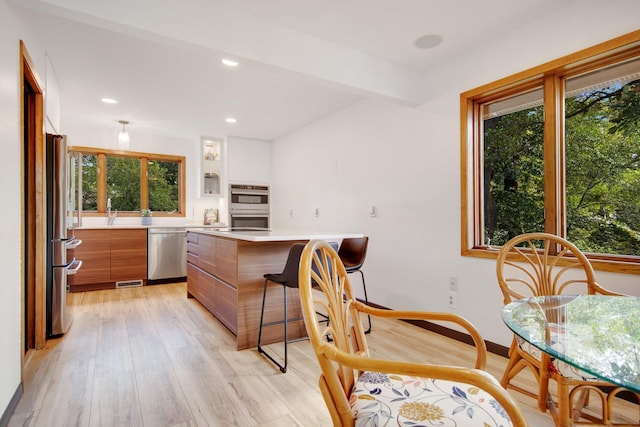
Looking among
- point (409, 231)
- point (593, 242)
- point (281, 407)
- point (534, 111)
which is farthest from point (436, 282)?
point (281, 407)

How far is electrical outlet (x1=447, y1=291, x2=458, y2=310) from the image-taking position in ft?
9.16

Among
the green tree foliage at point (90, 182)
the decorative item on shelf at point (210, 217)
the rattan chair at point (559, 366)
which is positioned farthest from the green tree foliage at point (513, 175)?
the green tree foliage at point (90, 182)

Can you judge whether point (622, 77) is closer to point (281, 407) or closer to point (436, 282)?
point (436, 282)

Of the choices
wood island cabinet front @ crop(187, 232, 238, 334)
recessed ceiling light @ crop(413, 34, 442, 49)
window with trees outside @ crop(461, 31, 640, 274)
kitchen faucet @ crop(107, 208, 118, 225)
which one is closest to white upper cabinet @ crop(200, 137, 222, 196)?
kitchen faucet @ crop(107, 208, 118, 225)

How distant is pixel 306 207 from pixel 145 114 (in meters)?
2.46

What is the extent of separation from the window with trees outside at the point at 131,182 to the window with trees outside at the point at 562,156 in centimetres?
468

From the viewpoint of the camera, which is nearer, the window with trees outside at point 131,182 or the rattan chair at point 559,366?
the rattan chair at point 559,366

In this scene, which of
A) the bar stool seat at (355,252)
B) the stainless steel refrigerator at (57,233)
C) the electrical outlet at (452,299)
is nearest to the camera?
the stainless steel refrigerator at (57,233)

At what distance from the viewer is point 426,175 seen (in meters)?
3.07

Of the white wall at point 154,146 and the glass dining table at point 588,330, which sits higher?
the white wall at point 154,146

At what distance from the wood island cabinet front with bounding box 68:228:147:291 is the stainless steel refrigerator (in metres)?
1.83

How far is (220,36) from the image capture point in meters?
2.14

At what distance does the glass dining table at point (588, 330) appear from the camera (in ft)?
2.56

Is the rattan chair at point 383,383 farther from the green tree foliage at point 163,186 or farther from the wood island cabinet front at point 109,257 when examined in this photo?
the green tree foliage at point 163,186
